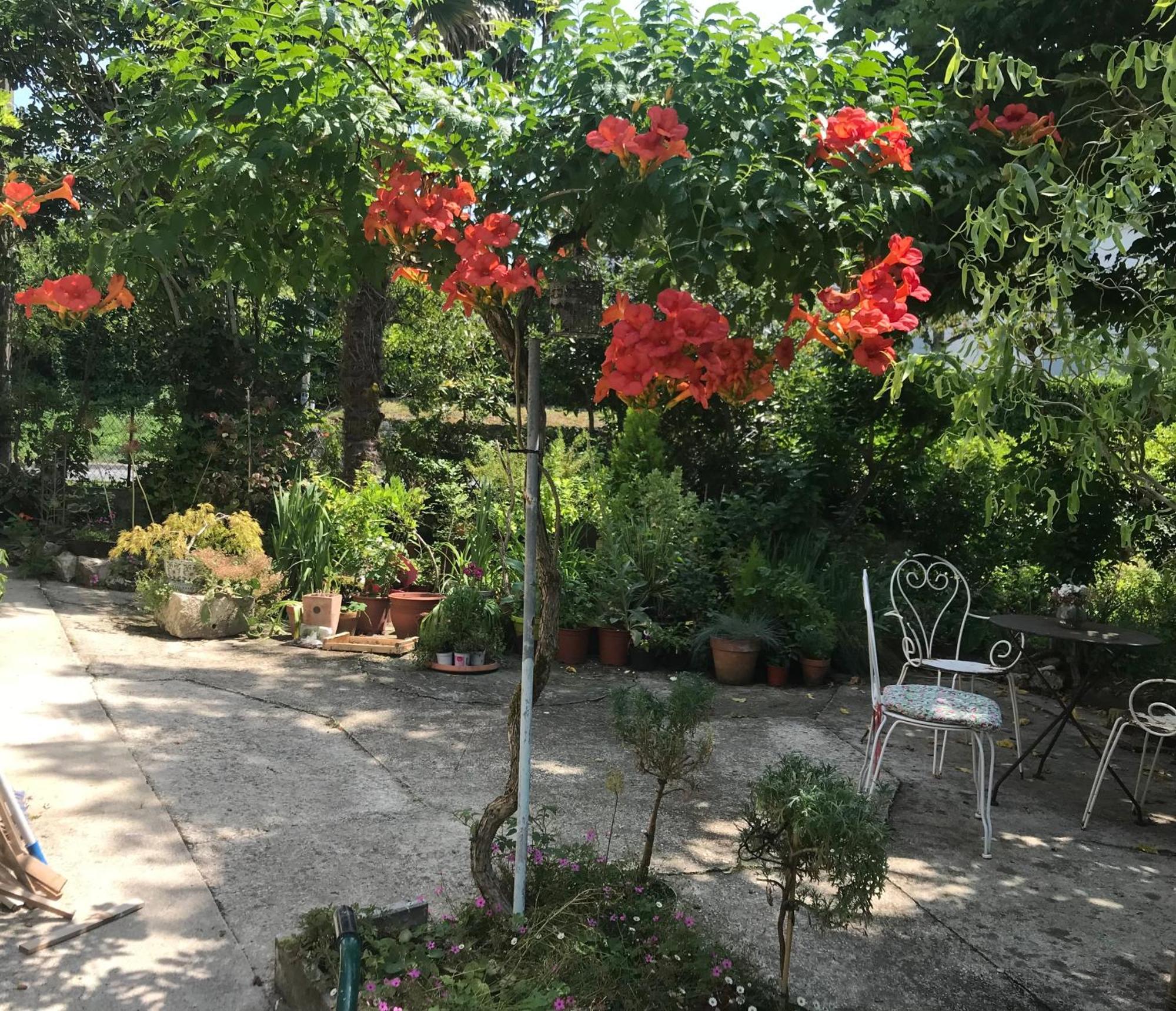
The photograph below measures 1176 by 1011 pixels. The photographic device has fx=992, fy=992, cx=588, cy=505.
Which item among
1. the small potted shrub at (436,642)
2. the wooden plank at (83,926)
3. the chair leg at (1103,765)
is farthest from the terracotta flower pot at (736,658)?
the wooden plank at (83,926)

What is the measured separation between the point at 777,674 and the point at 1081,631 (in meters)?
2.08

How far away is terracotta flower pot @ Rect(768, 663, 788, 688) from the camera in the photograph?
234 inches

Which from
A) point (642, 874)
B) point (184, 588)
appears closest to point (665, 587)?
point (184, 588)

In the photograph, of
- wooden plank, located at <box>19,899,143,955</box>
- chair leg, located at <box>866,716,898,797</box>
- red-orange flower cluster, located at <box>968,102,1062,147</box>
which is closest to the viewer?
wooden plank, located at <box>19,899,143,955</box>

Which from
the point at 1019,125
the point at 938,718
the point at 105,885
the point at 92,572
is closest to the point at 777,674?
the point at 938,718

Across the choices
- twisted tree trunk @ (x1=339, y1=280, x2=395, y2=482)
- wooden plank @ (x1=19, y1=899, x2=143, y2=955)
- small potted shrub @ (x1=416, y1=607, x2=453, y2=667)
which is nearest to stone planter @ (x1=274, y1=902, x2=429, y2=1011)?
wooden plank @ (x1=19, y1=899, x2=143, y2=955)

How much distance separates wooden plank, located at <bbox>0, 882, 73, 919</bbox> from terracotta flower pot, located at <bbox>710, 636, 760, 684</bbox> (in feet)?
12.8

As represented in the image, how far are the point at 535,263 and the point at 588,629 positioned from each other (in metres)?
4.35

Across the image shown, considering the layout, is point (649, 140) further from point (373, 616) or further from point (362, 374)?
point (362, 374)

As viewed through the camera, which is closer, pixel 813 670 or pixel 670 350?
pixel 670 350

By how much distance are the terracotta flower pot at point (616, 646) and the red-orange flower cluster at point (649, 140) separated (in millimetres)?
4540

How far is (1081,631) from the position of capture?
4.14 meters

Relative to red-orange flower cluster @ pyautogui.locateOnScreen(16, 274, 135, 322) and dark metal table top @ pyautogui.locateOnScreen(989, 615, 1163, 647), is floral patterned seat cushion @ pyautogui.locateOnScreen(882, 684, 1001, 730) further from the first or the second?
red-orange flower cluster @ pyautogui.locateOnScreen(16, 274, 135, 322)

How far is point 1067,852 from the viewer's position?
142 inches
